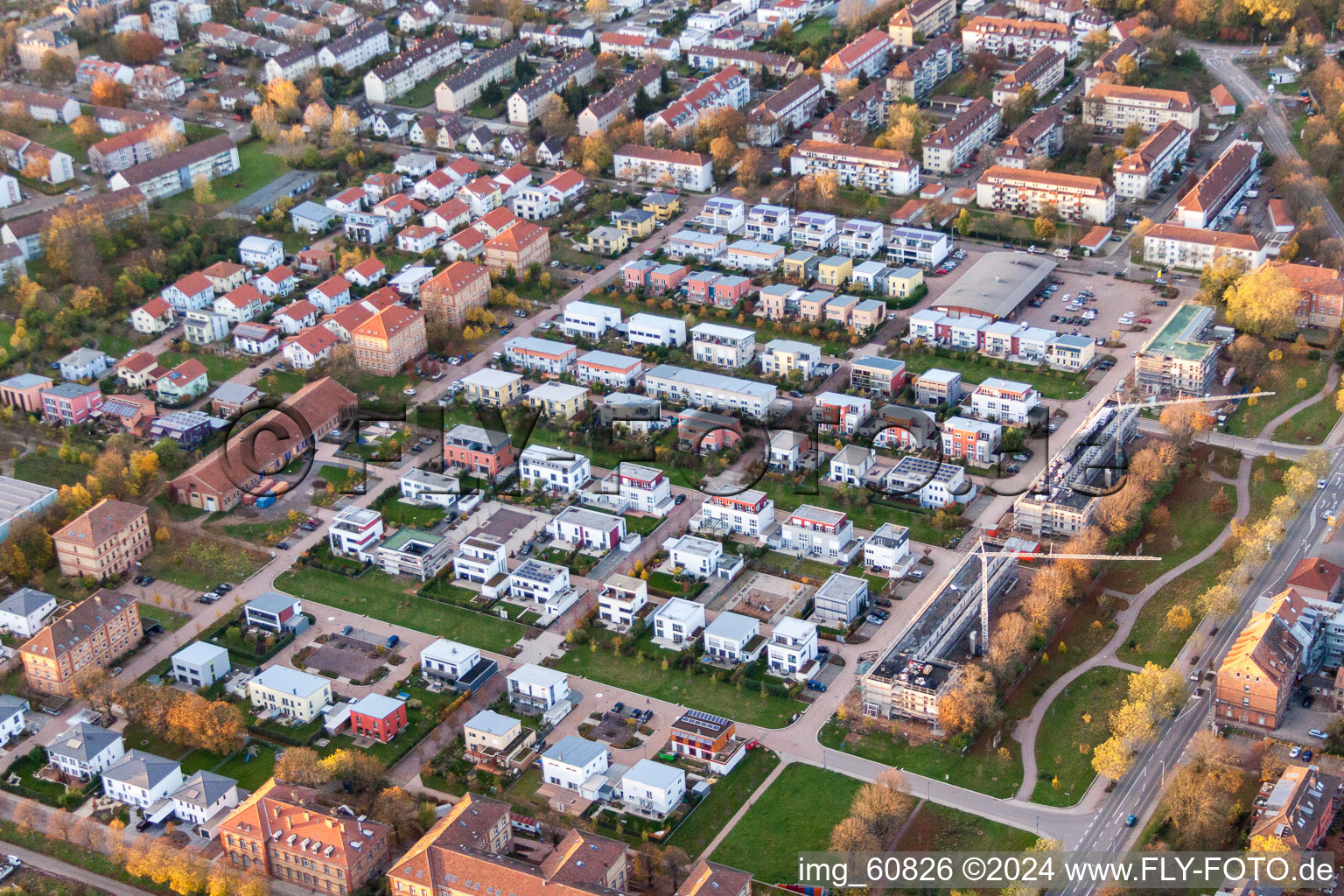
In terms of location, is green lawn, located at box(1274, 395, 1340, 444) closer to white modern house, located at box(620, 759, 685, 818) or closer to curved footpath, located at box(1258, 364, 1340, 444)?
curved footpath, located at box(1258, 364, 1340, 444)

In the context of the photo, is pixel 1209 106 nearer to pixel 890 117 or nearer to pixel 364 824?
pixel 890 117

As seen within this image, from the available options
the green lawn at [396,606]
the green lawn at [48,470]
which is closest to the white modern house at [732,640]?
the green lawn at [396,606]

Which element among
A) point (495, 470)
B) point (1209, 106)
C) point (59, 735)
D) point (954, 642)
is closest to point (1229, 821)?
point (954, 642)

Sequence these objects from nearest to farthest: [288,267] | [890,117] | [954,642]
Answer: [954,642]
[288,267]
[890,117]

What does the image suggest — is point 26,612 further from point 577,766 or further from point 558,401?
point 558,401

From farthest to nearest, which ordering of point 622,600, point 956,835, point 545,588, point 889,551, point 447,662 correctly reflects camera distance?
1. point 889,551
2. point 545,588
3. point 622,600
4. point 447,662
5. point 956,835

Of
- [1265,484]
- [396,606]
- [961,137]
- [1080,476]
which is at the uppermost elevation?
[961,137]

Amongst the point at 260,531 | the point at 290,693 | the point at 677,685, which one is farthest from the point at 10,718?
the point at 677,685
